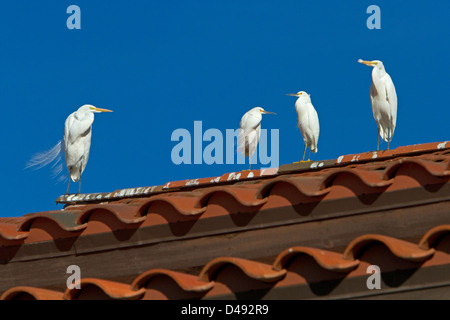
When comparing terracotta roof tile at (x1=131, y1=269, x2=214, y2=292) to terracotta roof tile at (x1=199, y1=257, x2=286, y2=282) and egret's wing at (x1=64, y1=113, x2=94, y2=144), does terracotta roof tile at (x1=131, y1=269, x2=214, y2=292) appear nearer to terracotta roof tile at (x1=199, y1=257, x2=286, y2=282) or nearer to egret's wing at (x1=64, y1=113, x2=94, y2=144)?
terracotta roof tile at (x1=199, y1=257, x2=286, y2=282)

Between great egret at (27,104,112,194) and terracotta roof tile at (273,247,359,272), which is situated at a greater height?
great egret at (27,104,112,194)

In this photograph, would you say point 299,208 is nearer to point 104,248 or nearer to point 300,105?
point 104,248

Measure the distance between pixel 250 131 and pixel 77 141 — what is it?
3867 millimetres

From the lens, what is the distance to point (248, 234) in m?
5.01

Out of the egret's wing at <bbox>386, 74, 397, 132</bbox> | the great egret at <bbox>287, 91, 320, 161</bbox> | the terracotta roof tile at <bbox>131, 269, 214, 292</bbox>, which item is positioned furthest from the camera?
the great egret at <bbox>287, 91, 320, 161</bbox>

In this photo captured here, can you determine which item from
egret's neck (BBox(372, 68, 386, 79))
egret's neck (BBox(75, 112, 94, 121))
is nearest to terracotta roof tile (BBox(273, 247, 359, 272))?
egret's neck (BBox(372, 68, 386, 79))

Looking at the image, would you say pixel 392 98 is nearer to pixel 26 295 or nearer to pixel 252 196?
pixel 252 196

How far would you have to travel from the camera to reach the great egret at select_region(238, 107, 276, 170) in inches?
556

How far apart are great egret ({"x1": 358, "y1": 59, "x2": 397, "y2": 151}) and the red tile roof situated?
5272 millimetres

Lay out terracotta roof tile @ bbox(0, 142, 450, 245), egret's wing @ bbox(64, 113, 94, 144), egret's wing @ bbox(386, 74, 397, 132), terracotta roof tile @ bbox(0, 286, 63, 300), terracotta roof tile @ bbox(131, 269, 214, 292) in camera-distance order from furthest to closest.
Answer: egret's wing @ bbox(64, 113, 94, 144)
egret's wing @ bbox(386, 74, 397, 132)
terracotta roof tile @ bbox(0, 286, 63, 300)
terracotta roof tile @ bbox(0, 142, 450, 245)
terracotta roof tile @ bbox(131, 269, 214, 292)

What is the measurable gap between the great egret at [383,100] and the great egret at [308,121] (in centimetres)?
217
